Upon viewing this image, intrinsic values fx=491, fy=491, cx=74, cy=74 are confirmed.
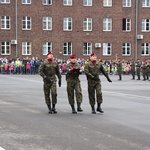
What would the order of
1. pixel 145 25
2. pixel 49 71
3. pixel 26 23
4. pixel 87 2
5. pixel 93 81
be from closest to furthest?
pixel 49 71 → pixel 93 81 → pixel 26 23 → pixel 87 2 → pixel 145 25

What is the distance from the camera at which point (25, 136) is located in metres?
10.4

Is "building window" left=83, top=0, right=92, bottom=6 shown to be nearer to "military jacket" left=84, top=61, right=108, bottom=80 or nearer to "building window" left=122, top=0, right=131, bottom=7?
"building window" left=122, top=0, right=131, bottom=7

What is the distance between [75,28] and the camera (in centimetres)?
5981

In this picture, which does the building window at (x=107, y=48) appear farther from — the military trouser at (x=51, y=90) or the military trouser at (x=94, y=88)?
the military trouser at (x=51, y=90)

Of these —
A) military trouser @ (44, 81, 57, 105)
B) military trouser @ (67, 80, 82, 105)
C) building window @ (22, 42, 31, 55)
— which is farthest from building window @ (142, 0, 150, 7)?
military trouser @ (44, 81, 57, 105)

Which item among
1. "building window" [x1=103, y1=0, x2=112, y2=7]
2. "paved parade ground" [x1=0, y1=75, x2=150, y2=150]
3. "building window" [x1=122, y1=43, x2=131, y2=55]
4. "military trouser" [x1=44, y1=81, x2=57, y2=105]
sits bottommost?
"paved parade ground" [x1=0, y1=75, x2=150, y2=150]

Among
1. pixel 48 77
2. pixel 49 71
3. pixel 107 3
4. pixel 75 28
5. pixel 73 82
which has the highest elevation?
pixel 107 3

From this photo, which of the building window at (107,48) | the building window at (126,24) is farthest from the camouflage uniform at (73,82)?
the building window at (126,24)

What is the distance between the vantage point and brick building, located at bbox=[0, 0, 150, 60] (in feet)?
190

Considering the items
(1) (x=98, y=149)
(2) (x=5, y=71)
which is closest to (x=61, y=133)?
(1) (x=98, y=149)

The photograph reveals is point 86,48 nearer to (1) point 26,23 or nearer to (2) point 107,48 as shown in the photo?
(2) point 107,48

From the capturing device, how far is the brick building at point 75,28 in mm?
57781

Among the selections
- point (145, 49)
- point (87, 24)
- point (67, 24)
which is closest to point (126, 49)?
point (145, 49)

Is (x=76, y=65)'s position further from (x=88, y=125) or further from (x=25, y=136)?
(x=25, y=136)
